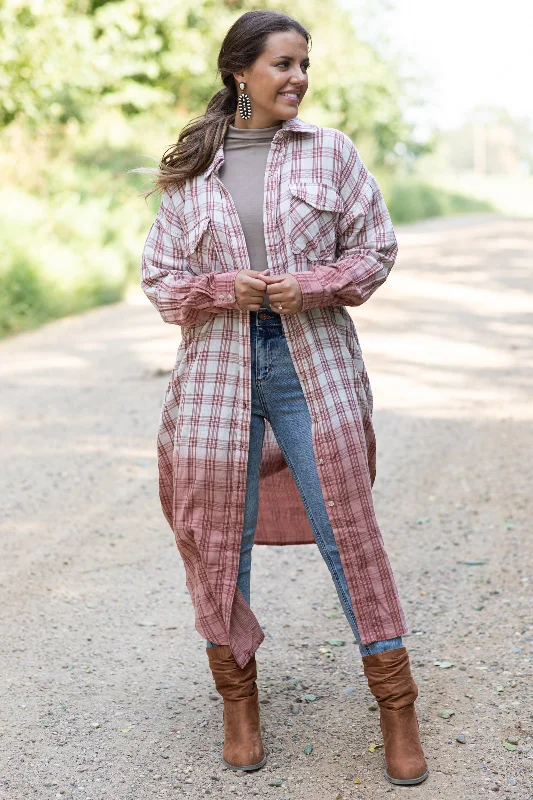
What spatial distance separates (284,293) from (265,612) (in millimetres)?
1735

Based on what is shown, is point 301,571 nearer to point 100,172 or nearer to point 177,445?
point 177,445

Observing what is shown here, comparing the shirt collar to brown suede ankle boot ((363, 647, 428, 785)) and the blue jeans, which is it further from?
brown suede ankle boot ((363, 647, 428, 785))

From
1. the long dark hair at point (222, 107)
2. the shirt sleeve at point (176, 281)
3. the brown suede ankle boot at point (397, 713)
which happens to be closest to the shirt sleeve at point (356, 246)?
the shirt sleeve at point (176, 281)

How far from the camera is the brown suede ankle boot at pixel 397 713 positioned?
2668 mm

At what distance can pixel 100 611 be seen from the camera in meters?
3.98

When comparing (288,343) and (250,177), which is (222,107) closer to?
(250,177)

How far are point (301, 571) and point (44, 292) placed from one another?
736 centimetres

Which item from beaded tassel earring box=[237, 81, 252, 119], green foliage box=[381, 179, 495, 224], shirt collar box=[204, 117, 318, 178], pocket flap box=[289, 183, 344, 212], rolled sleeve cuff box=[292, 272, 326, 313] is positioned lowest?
green foliage box=[381, 179, 495, 224]

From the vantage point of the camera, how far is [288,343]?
8.85 ft

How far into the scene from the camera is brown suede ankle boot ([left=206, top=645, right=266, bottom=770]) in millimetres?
2799

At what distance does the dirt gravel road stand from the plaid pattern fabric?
0.42 m

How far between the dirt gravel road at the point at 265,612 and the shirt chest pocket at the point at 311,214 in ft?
4.69

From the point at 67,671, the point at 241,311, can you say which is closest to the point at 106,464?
the point at 67,671

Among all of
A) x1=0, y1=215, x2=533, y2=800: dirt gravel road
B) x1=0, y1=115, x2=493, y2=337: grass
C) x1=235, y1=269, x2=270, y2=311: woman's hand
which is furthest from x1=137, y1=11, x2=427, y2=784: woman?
x1=0, y1=115, x2=493, y2=337: grass
